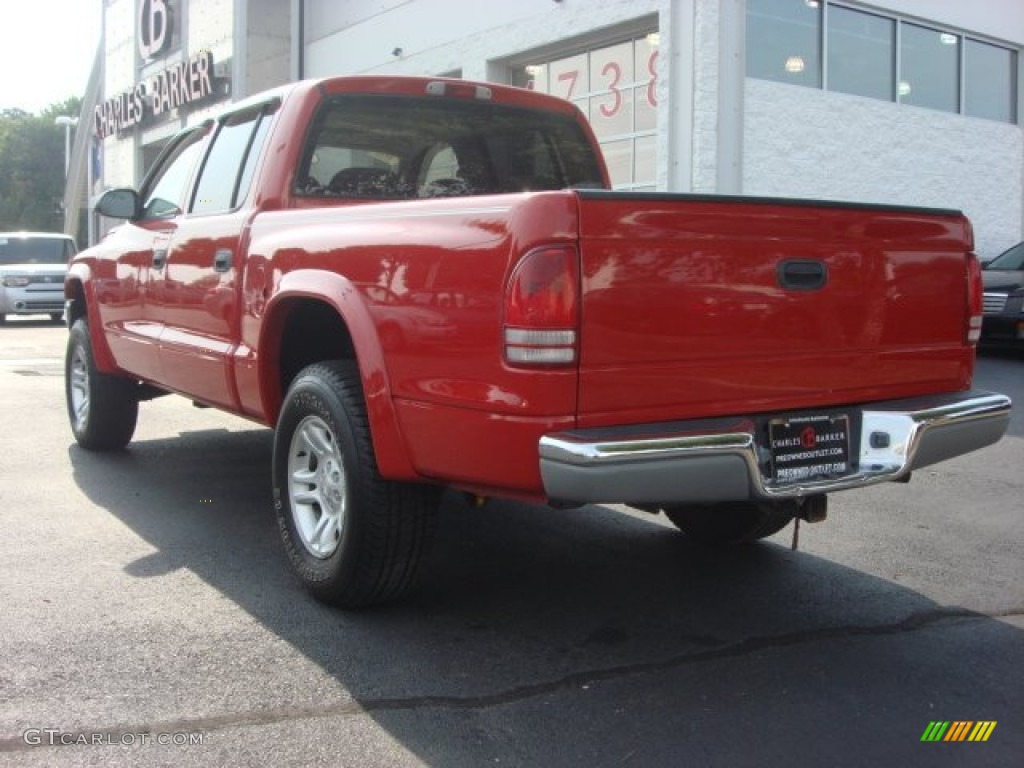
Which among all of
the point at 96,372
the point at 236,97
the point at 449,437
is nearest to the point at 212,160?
the point at 96,372

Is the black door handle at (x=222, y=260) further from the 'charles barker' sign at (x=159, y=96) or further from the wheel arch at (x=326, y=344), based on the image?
the 'charles barker' sign at (x=159, y=96)

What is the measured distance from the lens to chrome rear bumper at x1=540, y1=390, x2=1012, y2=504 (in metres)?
2.98

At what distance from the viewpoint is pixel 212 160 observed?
536 centimetres

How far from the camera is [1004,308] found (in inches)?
486

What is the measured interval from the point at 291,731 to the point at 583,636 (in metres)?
1.14

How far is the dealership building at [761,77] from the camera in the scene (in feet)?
39.6

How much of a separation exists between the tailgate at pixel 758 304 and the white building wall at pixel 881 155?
28.5ft

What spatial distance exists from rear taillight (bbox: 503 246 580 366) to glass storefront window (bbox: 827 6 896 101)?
11.9 meters

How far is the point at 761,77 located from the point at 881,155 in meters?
2.54

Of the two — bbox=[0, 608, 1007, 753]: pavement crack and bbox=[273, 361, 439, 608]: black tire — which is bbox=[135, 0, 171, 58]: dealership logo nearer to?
bbox=[273, 361, 439, 608]: black tire

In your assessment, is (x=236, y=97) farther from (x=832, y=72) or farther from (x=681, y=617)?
(x=681, y=617)

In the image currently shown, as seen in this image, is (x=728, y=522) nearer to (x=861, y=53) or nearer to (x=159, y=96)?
(x=861, y=53)

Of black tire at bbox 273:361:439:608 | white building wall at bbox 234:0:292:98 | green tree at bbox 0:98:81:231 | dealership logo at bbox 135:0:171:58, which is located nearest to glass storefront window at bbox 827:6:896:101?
white building wall at bbox 234:0:292:98

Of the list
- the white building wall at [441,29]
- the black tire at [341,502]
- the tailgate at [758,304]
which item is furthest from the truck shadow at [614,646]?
the white building wall at [441,29]
